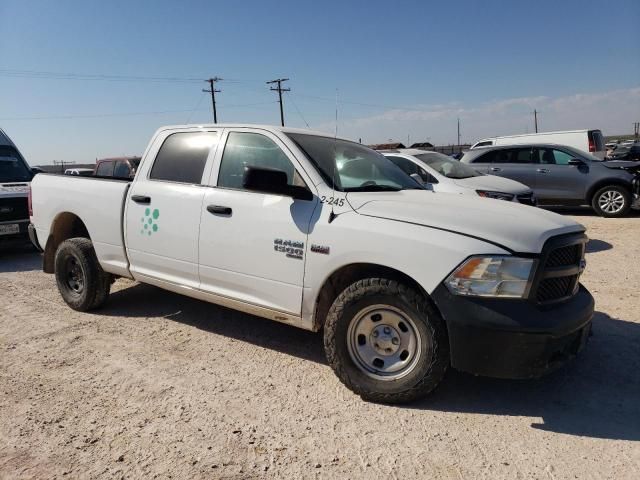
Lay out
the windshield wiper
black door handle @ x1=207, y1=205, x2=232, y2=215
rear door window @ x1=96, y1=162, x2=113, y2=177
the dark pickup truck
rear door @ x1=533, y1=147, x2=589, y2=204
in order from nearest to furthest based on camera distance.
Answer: the windshield wiper → black door handle @ x1=207, y1=205, x2=232, y2=215 → the dark pickup truck → rear door @ x1=533, y1=147, x2=589, y2=204 → rear door window @ x1=96, y1=162, x2=113, y2=177

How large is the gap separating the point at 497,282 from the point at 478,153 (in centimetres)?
996

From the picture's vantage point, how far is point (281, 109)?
52.6m

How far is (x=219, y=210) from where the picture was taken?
152 inches

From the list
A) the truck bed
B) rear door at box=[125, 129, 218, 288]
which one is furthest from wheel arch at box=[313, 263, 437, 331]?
the truck bed

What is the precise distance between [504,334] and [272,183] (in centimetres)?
176

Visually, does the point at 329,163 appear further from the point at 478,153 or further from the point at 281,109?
the point at 281,109

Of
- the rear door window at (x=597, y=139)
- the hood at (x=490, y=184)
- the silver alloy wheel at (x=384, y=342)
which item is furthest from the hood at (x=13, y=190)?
the rear door window at (x=597, y=139)

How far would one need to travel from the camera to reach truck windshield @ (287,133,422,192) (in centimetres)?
368

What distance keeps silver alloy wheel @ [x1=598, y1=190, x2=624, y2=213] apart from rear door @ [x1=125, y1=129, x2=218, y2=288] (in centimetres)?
1024

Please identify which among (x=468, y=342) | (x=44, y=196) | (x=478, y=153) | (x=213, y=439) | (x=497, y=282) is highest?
(x=478, y=153)

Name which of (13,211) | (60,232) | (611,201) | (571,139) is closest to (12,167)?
(13,211)

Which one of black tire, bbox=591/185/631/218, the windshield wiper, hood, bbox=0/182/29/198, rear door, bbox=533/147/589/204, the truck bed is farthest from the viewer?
rear door, bbox=533/147/589/204

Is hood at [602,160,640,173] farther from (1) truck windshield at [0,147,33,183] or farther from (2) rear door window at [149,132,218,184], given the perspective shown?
(1) truck windshield at [0,147,33,183]

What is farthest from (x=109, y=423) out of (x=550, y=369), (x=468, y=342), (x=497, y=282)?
(x=550, y=369)
